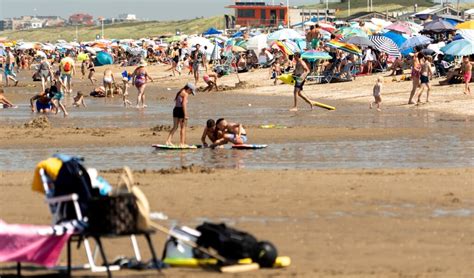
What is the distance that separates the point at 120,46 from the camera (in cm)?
7975

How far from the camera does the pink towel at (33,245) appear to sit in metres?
7.88

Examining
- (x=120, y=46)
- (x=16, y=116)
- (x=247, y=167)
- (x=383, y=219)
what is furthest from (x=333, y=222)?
(x=120, y=46)

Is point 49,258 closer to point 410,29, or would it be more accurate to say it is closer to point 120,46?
point 410,29

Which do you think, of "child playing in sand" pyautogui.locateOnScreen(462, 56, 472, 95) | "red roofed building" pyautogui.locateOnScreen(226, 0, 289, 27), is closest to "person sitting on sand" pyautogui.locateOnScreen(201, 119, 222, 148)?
"child playing in sand" pyautogui.locateOnScreen(462, 56, 472, 95)

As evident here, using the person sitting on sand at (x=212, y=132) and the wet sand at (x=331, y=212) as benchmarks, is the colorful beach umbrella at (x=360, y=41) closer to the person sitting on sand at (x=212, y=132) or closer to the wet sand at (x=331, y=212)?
the person sitting on sand at (x=212, y=132)

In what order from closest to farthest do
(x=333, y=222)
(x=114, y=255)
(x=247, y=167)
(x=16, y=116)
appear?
(x=114, y=255) < (x=333, y=222) < (x=247, y=167) < (x=16, y=116)

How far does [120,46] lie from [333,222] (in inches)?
2780

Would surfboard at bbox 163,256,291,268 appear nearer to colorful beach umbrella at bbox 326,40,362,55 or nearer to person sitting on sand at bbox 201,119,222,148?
person sitting on sand at bbox 201,119,222,148

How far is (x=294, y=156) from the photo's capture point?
55.4 feet

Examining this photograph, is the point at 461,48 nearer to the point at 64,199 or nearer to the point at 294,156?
the point at 294,156

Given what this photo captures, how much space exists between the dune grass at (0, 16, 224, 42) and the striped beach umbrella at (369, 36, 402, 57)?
365 ft

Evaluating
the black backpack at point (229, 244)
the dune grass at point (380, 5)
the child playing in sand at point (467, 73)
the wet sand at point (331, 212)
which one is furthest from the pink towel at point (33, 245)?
the dune grass at point (380, 5)

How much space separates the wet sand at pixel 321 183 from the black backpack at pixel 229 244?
7.5 inches

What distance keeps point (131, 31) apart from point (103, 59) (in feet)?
329
